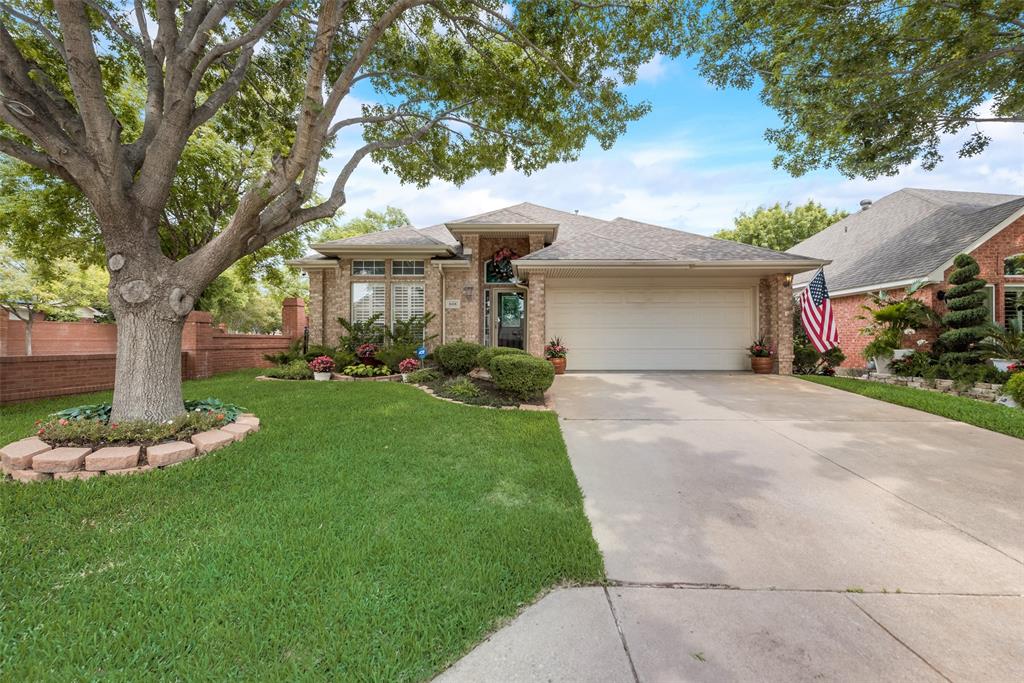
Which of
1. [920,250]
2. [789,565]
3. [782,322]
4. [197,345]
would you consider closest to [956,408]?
[782,322]

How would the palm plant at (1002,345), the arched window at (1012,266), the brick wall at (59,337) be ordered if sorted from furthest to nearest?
the brick wall at (59,337)
the arched window at (1012,266)
the palm plant at (1002,345)

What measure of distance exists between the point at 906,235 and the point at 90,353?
24.4 m

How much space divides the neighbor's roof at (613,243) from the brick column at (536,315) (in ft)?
2.19

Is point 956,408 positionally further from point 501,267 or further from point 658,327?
point 501,267

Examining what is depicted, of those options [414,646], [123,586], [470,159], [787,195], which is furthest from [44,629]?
[787,195]

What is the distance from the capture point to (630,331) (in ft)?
36.8

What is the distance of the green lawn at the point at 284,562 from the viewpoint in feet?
5.57

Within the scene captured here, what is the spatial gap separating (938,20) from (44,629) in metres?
13.5

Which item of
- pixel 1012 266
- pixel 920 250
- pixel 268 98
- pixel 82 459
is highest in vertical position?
pixel 268 98

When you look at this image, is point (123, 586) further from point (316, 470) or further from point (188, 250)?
point (188, 250)

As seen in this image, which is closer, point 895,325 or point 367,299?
point 895,325

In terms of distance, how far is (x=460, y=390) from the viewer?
7438mm

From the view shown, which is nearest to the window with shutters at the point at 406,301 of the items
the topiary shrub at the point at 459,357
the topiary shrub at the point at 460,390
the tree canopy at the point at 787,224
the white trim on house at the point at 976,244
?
the topiary shrub at the point at 459,357

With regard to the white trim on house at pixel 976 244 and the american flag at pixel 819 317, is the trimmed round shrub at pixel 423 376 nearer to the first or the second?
the american flag at pixel 819 317
